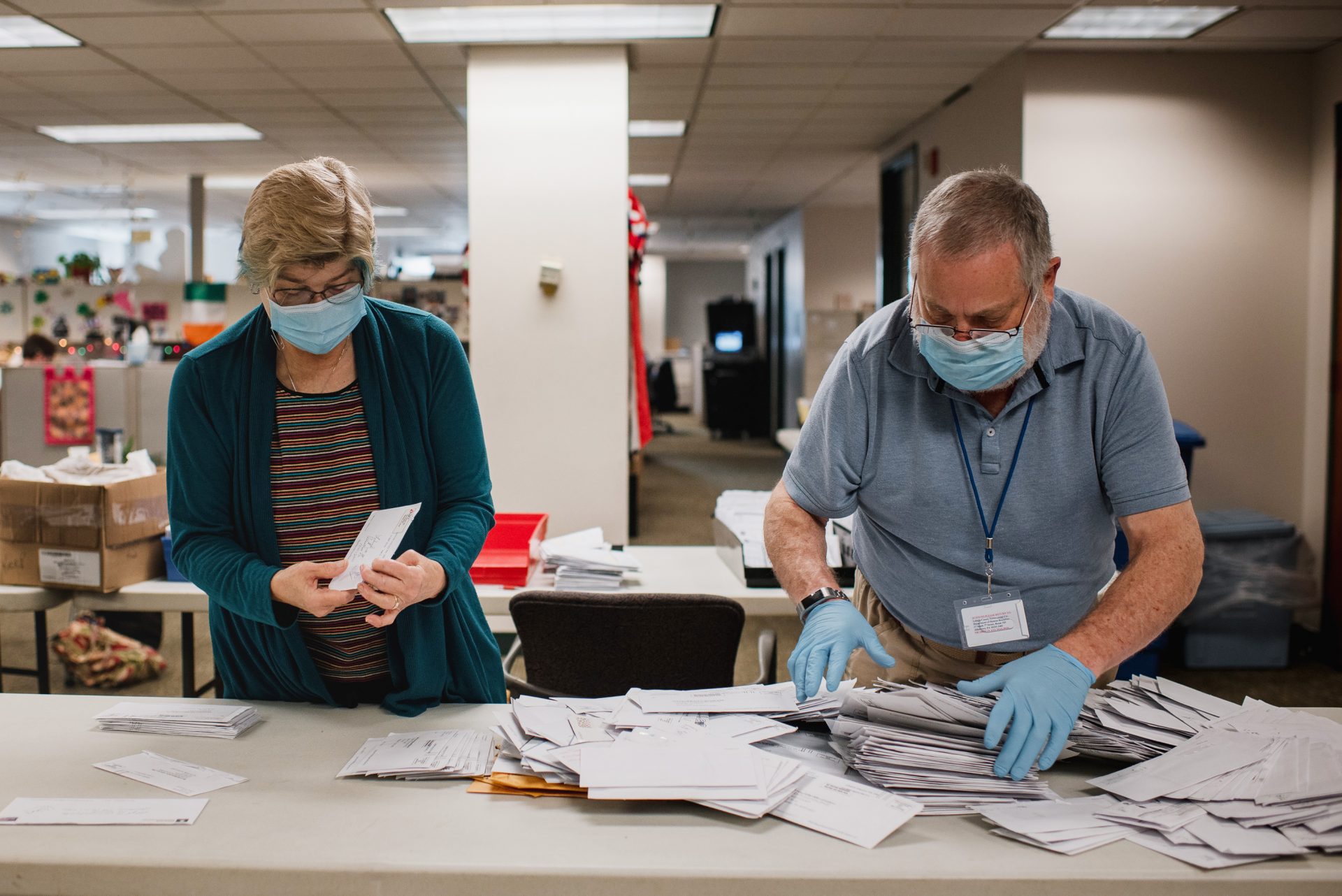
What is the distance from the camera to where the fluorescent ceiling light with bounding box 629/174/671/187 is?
8.59 meters

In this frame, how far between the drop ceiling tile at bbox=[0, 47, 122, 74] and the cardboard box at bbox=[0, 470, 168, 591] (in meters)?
3.37

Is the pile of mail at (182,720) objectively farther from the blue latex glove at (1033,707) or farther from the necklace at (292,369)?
the blue latex glove at (1033,707)

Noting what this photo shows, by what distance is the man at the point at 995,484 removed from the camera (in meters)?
1.27

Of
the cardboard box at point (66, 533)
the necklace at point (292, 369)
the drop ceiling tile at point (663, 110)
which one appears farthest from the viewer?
the drop ceiling tile at point (663, 110)

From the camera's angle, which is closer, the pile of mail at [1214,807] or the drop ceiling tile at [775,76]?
the pile of mail at [1214,807]

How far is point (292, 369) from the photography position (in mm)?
1509

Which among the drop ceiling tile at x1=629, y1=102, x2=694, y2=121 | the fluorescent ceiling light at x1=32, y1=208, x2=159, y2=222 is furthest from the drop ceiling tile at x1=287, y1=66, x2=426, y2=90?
the fluorescent ceiling light at x1=32, y1=208, x2=159, y2=222

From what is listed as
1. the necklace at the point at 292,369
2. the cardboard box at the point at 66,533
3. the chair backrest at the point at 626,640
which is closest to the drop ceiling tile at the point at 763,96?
the cardboard box at the point at 66,533

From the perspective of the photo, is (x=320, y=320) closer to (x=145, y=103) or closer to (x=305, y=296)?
(x=305, y=296)

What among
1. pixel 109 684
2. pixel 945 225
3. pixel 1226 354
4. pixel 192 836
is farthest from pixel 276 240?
pixel 1226 354

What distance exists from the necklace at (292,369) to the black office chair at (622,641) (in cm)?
66

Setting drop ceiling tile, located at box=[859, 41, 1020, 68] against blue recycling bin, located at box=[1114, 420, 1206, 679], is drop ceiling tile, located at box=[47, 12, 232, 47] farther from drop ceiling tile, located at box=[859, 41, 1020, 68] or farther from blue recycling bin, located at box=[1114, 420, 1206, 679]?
blue recycling bin, located at box=[1114, 420, 1206, 679]

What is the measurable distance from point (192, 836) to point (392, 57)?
4536 mm

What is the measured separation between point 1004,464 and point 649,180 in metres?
7.88
